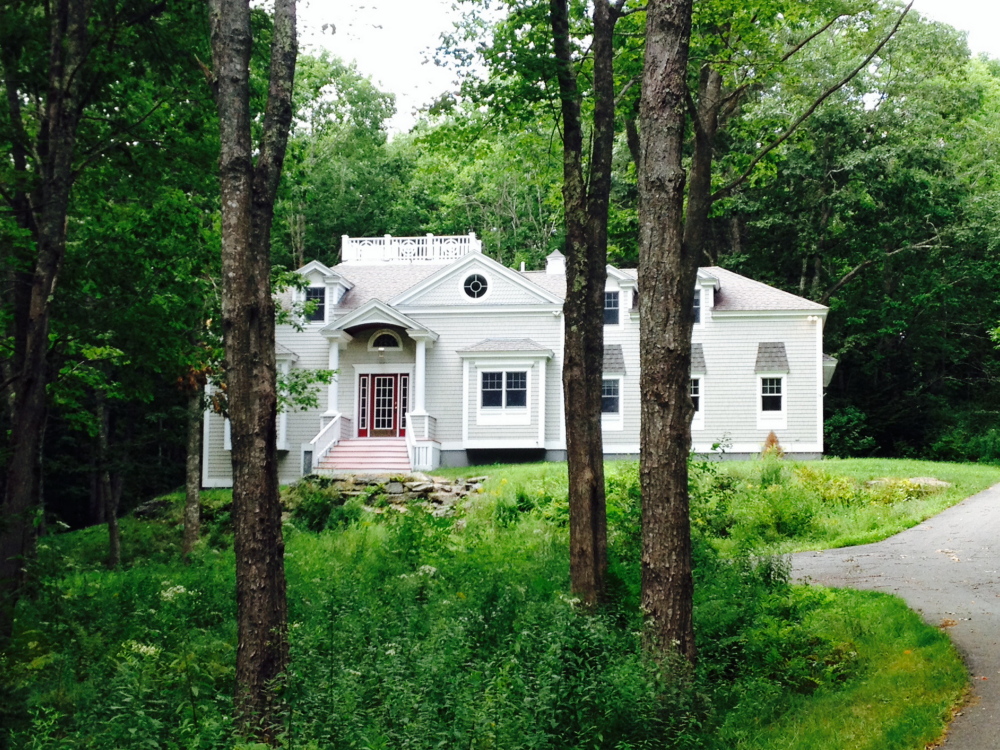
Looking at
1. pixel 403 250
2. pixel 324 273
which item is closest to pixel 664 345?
pixel 324 273

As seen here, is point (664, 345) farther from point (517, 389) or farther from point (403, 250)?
point (403, 250)

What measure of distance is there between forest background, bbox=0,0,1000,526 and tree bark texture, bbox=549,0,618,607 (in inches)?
24.6

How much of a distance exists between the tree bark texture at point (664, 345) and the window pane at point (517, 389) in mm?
19005

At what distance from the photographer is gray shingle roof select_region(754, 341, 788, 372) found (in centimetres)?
2623

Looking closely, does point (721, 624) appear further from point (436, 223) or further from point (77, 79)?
point (436, 223)

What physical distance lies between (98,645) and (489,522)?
8342 millimetres

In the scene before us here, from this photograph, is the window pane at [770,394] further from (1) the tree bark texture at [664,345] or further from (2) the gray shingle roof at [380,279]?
(1) the tree bark texture at [664,345]

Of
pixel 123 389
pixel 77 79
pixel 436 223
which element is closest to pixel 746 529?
pixel 123 389

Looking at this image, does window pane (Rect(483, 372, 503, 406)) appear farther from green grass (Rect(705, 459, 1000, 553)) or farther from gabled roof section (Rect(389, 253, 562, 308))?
green grass (Rect(705, 459, 1000, 553))

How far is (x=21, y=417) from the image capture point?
9086 mm

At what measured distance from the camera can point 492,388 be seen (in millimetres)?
26312

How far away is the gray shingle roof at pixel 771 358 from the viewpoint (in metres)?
26.2

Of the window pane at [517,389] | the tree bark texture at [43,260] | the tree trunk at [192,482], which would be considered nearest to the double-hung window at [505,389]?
the window pane at [517,389]

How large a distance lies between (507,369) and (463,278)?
9.65 feet
